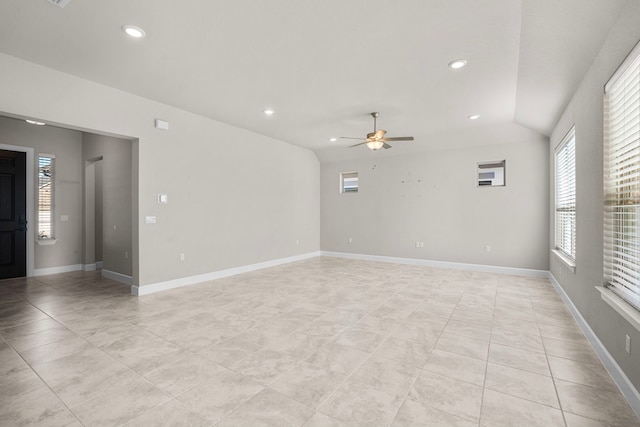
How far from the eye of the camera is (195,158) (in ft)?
17.2

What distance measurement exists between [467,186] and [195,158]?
18.6 feet

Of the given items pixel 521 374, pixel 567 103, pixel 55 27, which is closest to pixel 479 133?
pixel 567 103

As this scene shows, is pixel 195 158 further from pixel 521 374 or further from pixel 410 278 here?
pixel 521 374

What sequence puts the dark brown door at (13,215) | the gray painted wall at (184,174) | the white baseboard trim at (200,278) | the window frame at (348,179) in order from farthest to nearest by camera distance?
the window frame at (348,179), the dark brown door at (13,215), the white baseboard trim at (200,278), the gray painted wall at (184,174)

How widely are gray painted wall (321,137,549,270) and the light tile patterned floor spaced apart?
189cm

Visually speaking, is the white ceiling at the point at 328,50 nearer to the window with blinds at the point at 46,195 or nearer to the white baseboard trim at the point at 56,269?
the window with blinds at the point at 46,195

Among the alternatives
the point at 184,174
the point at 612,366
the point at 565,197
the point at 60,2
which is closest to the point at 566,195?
the point at 565,197

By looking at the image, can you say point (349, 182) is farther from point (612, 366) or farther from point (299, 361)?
point (612, 366)

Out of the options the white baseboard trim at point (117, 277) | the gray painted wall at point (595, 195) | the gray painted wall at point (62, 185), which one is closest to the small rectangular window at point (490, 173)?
the gray painted wall at point (595, 195)

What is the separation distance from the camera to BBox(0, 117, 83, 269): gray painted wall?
5.75 metres

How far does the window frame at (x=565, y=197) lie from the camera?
12.9 feet

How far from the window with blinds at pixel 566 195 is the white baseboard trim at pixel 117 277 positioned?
684 centimetres

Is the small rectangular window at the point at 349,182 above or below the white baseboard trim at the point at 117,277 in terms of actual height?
above

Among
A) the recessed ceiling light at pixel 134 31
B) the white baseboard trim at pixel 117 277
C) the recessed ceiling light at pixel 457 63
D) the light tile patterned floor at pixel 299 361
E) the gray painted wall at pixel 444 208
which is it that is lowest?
the light tile patterned floor at pixel 299 361
